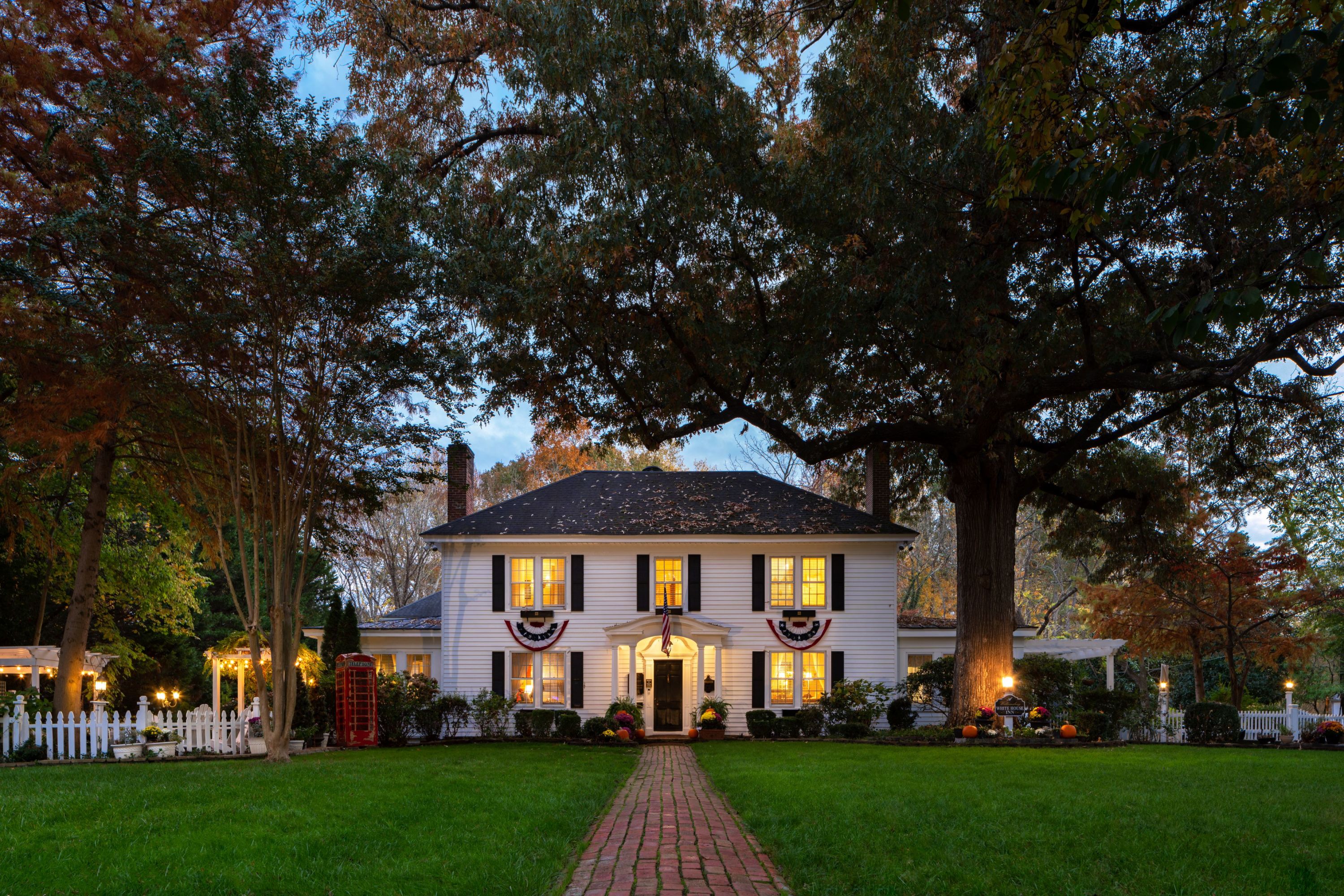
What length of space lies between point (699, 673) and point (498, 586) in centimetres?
546

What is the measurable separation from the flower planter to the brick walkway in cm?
949

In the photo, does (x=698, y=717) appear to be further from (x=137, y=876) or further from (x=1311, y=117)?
(x=1311, y=117)

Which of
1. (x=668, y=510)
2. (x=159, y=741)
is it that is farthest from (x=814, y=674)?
(x=159, y=741)

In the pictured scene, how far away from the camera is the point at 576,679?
2364cm

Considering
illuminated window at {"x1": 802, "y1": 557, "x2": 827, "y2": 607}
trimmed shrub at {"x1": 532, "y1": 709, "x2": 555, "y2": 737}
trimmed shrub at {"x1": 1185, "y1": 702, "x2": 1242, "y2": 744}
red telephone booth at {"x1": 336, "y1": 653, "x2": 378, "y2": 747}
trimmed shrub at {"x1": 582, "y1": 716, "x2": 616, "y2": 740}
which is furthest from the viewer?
illuminated window at {"x1": 802, "y1": 557, "x2": 827, "y2": 607}

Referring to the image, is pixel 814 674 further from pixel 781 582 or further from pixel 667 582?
pixel 667 582

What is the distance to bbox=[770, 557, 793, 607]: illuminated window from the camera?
2422cm

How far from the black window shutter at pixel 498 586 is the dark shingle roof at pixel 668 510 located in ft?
2.53

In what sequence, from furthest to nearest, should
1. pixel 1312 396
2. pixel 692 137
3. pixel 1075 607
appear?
pixel 1075 607 → pixel 1312 396 → pixel 692 137

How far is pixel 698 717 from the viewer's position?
22750mm

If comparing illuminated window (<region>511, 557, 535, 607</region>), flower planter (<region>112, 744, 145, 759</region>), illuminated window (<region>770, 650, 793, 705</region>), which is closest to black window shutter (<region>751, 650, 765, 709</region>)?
illuminated window (<region>770, 650, 793, 705</region>)

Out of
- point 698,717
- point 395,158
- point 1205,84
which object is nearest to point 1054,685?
point 698,717

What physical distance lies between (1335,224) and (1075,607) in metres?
41.3

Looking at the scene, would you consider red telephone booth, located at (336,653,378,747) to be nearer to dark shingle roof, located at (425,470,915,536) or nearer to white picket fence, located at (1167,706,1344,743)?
dark shingle roof, located at (425,470,915,536)
